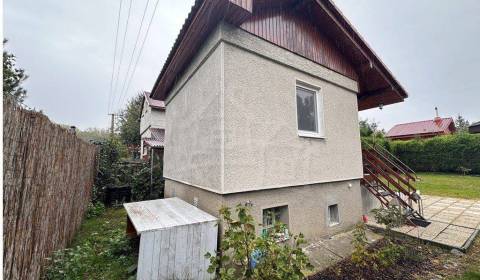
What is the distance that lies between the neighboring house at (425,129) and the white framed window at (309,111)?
2926 centimetres

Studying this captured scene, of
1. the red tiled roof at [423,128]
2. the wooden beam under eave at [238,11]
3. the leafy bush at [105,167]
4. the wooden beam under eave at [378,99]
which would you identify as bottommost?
the leafy bush at [105,167]

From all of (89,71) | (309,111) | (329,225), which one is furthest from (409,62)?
(89,71)

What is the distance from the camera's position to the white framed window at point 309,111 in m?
5.41

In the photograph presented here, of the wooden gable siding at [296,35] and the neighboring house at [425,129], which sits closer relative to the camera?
the wooden gable siding at [296,35]

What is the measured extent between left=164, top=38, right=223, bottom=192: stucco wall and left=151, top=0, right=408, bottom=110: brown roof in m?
0.44

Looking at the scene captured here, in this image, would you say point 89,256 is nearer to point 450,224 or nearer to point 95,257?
point 95,257

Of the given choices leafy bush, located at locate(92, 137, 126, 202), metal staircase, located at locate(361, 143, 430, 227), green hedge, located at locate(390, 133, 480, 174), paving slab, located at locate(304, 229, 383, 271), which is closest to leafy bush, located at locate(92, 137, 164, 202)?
leafy bush, located at locate(92, 137, 126, 202)

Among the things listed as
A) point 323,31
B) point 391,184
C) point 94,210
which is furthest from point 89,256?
point 391,184

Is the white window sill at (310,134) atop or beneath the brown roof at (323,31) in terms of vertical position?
beneath

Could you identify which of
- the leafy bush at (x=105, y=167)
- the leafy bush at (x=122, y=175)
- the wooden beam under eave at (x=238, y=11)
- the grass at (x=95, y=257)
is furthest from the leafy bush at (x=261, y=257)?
the leafy bush at (x=105, y=167)

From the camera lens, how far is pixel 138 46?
31.7 feet

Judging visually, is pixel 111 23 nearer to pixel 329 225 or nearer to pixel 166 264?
pixel 166 264

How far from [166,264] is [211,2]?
449cm

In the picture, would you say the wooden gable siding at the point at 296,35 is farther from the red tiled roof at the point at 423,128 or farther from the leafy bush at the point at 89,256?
the red tiled roof at the point at 423,128
